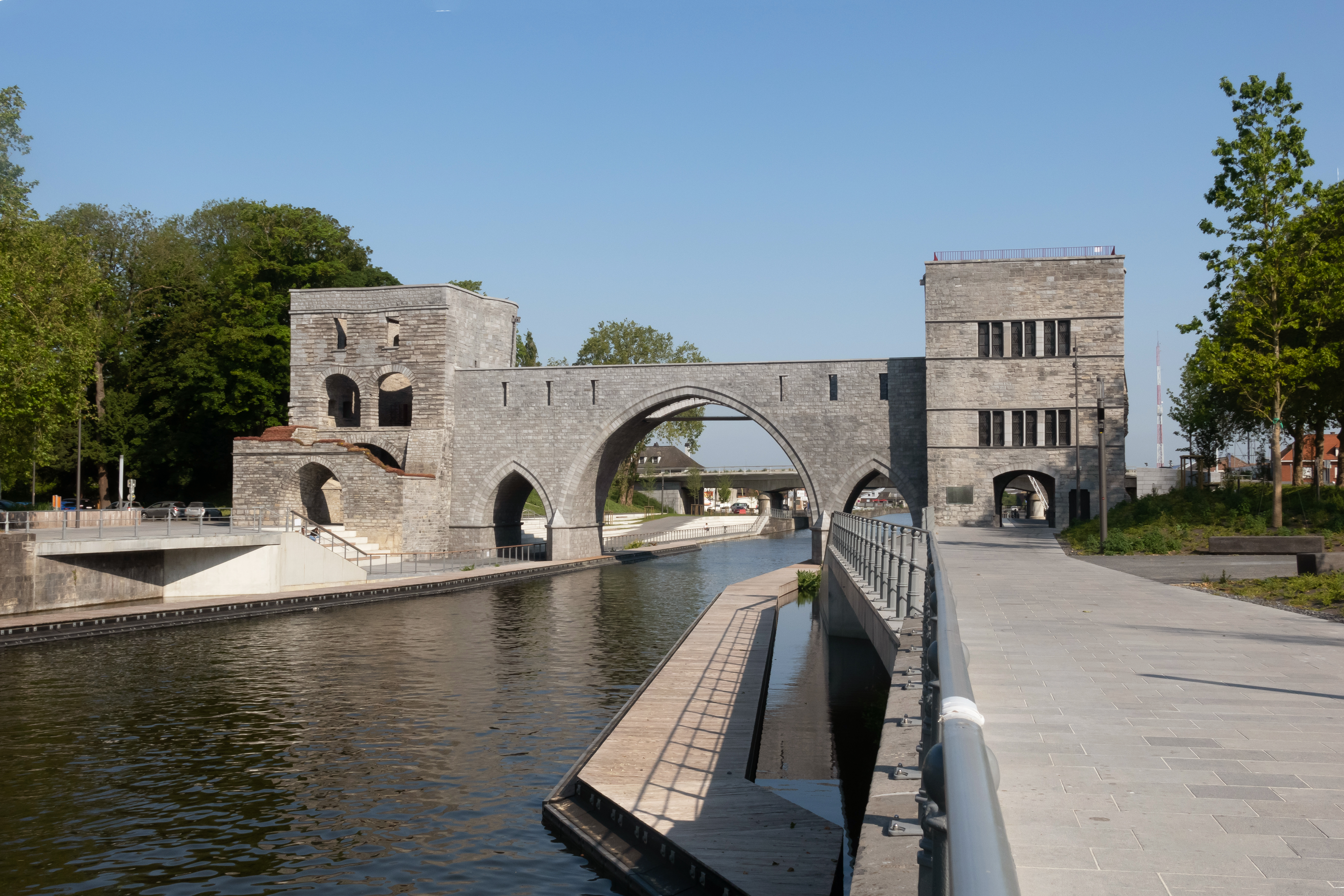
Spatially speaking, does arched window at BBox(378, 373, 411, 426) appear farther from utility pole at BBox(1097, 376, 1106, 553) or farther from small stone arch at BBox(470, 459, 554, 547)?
utility pole at BBox(1097, 376, 1106, 553)

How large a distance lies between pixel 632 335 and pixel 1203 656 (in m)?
57.4

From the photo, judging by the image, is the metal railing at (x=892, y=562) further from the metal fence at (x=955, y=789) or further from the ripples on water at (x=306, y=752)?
the ripples on water at (x=306, y=752)

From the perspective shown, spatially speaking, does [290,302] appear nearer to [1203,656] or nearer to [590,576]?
[590,576]

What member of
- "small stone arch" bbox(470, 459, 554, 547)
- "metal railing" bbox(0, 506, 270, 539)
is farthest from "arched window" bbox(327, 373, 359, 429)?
"small stone arch" bbox(470, 459, 554, 547)

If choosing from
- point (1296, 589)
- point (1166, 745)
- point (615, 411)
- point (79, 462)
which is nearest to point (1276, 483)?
point (1296, 589)

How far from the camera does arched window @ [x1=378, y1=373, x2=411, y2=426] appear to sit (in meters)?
44.2

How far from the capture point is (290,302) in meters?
43.9

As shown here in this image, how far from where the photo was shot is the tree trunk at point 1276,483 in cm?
2212

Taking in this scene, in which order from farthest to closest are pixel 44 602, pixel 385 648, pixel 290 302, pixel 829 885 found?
pixel 290 302, pixel 44 602, pixel 385 648, pixel 829 885

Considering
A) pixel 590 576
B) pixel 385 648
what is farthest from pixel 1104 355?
pixel 385 648

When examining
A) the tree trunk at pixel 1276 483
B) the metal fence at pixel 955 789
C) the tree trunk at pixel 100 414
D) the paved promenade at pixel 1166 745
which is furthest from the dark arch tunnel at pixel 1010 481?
the tree trunk at pixel 100 414

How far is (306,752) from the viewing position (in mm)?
12336

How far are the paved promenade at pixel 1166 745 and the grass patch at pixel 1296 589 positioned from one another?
125cm

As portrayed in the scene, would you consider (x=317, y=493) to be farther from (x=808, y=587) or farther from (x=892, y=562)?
(x=892, y=562)
